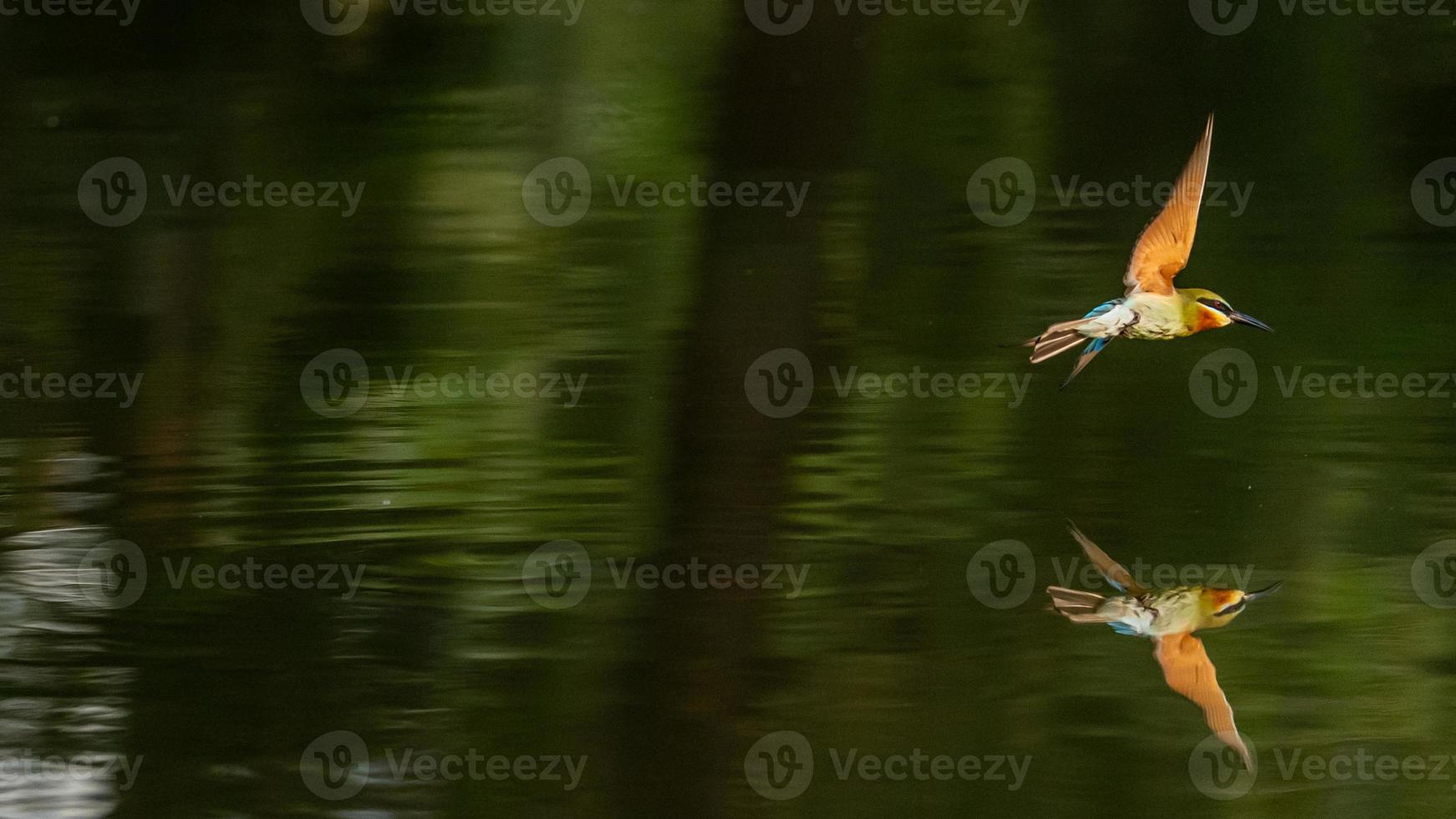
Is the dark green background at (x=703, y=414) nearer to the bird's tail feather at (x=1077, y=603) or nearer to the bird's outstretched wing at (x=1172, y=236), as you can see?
the bird's tail feather at (x=1077, y=603)

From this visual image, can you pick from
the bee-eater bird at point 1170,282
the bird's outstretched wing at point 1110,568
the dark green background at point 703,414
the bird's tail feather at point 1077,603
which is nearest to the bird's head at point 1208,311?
the bee-eater bird at point 1170,282

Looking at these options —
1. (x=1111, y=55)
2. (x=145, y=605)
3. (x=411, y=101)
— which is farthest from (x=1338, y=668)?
(x=411, y=101)

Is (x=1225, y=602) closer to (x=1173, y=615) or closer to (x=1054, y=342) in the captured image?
(x=1173, y=615)

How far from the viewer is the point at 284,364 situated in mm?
3674

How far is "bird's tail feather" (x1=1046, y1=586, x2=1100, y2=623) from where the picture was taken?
246 centimetres

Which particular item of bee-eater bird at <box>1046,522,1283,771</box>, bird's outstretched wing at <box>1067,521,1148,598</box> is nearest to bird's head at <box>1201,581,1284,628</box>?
bee-eater bird at <box>1046,522,1283,771</box>

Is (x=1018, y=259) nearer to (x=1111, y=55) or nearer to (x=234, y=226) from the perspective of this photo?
(x=1111, y=55)

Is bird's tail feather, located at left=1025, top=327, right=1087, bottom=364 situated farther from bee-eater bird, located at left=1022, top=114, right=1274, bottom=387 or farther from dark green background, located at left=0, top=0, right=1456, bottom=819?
bee-eater bird, located at left=1022, top=114, right=1274, bottom=387

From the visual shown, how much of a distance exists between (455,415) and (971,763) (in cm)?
168

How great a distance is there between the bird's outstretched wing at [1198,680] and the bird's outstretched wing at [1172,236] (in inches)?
31.6

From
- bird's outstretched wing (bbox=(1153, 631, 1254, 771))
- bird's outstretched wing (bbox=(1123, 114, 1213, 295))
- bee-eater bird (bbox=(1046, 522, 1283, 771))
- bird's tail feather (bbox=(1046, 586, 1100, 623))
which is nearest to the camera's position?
bird's outstretched wing (bbox=(1153, 631, 1254, 771))

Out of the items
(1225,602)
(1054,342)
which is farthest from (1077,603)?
(1054,342)

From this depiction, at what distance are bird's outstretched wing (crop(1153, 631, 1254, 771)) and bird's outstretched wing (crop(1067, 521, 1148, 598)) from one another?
16 cm

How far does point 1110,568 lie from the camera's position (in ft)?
8.65
